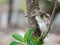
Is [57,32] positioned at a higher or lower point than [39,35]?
lower

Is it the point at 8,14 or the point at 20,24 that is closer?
the point at 20,24

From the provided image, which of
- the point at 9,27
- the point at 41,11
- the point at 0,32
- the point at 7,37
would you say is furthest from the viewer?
the point at 9,27

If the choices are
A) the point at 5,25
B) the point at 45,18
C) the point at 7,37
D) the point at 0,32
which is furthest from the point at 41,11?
the point at 5,25

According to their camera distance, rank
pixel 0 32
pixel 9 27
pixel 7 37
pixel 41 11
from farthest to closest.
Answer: pixel 9 27
pixel 0 32
pixel 7 37
pixel 41 11

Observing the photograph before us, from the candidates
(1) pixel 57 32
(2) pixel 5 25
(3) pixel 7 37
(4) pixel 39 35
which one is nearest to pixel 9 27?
(2) pixel 5 25

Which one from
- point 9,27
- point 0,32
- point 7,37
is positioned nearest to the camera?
point 7,37

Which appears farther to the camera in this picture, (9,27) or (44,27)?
(9,27)

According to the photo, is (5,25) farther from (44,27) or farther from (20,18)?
(44,27)

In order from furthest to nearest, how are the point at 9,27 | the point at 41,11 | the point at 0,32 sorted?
the point at 9,27
the point at 0,32
the point at 41,11

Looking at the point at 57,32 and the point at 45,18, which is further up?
the point at 45,18

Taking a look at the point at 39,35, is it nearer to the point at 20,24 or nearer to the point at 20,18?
the point at 20,24
